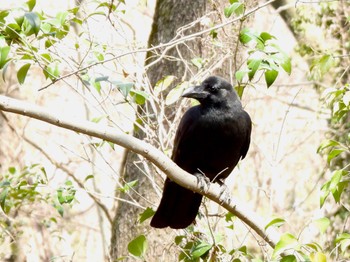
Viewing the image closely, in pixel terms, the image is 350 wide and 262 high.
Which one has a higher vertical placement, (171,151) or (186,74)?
(186,74)

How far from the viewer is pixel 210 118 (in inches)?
188

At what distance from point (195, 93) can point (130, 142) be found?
4.96 feet

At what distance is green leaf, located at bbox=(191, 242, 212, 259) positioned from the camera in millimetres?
3905

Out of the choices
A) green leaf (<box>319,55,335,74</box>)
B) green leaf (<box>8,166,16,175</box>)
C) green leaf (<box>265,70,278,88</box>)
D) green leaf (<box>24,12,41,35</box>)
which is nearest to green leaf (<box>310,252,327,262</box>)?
green leaf (<box>265,70,278,88</box>)

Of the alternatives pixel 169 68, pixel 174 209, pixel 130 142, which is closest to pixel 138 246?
pixel 174 209

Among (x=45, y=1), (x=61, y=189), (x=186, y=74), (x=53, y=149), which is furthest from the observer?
(x=53, y=149)

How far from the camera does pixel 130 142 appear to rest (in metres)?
3.25

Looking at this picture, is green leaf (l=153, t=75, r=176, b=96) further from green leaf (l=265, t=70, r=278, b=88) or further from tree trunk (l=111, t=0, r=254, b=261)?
green leaf (l=265, t=70, r=278, b=88)

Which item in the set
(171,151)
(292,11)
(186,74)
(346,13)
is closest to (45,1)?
(292,11)

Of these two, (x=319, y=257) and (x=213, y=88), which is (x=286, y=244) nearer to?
(x=319, y=257)

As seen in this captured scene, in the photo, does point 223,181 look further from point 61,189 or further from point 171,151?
point 61,189

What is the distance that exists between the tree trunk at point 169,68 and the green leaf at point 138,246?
55.1 inches

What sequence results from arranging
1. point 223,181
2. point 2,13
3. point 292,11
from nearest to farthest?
point 2,13
point 223,181
point 292,11

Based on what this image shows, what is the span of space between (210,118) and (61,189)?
3.65 feet
